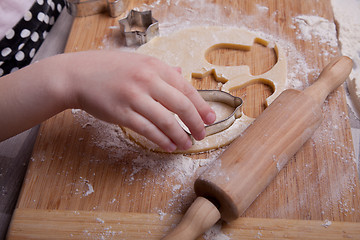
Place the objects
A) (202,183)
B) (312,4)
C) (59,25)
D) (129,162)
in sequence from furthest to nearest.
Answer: (59,25), (312,4), (129,162), (202,183)

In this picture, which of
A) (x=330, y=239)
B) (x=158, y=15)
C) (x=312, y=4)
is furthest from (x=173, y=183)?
(x=312, y=4)

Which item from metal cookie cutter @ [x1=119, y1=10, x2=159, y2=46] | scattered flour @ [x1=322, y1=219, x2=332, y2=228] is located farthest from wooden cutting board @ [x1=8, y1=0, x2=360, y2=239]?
metal cookie cutter @ [x1=119, y1=10, x2=159, y2=46]

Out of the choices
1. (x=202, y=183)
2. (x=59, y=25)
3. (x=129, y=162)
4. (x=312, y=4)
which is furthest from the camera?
(x=59, y=25)

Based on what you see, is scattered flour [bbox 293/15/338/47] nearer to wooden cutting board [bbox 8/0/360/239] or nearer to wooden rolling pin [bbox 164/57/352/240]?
wooden cutting board [bbox 8/0/360/239]

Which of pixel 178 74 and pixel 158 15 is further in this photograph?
pixel 158 15

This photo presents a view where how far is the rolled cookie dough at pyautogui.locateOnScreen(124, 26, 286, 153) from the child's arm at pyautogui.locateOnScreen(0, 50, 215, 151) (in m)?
0.13

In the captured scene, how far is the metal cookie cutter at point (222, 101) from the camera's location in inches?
33.1

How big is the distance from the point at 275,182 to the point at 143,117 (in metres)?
0.32

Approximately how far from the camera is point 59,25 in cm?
127

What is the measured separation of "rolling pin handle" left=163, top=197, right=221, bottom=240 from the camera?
2.20 ft

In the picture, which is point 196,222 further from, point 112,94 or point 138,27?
point 138,27

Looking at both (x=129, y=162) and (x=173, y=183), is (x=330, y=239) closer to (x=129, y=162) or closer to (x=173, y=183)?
(x=173, y=183)

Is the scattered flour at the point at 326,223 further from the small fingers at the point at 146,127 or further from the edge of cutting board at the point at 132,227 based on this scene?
the small fingers at the point at 146,127

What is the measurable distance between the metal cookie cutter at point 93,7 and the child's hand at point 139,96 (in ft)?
1.35
